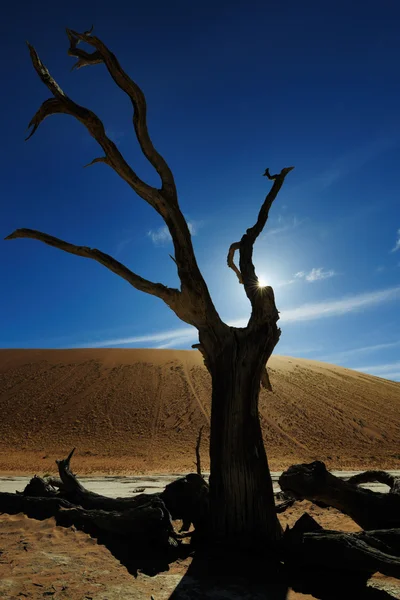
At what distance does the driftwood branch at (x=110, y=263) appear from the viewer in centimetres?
532

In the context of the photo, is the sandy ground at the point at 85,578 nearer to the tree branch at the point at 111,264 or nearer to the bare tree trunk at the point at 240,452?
the bare tree trunk at the point at 240,452

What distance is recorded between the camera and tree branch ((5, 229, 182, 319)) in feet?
17.5

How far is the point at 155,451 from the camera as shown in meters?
21.7

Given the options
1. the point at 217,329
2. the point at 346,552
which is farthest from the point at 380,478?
the point at 217,329

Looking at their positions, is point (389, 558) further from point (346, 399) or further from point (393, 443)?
point (346, 399)

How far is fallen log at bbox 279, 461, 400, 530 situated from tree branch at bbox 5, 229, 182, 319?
256 cm

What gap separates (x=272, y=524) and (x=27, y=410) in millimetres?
26806

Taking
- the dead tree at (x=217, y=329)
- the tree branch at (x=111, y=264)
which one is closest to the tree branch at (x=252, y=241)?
the dead tree at (x=217, y=329)

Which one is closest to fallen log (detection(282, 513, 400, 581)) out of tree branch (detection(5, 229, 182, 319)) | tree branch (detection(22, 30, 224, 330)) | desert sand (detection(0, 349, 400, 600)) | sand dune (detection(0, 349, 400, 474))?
desert sand (detection(0, 349, 400, 600))

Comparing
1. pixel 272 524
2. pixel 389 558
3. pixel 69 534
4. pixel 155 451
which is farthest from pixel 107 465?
pixel 389 558

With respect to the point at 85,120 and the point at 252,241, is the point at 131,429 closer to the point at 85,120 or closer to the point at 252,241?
the point at 252,241

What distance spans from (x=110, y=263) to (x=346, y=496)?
4.16 meters

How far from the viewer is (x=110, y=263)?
5410mm

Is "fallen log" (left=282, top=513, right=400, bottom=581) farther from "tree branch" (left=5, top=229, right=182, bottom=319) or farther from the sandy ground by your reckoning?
"tree branch" (left=5, top=229, right=182, bottom=319)
